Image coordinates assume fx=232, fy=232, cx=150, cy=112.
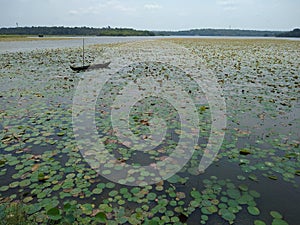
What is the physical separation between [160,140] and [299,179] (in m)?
2.26

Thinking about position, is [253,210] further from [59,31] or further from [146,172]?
[59,31]

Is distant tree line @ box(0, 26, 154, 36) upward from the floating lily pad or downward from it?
upward

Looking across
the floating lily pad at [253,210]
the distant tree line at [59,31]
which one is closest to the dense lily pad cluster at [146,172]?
the floating lily pad at [253,210]

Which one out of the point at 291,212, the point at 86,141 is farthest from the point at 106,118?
the point at 291,212

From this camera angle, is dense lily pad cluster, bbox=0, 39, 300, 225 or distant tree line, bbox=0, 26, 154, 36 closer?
dense lily pad cluster, bbox=0, 39, 300, 225

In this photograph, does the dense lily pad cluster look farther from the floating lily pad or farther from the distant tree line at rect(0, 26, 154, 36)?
the distant tree line at rect(0, 26, 154, 36)

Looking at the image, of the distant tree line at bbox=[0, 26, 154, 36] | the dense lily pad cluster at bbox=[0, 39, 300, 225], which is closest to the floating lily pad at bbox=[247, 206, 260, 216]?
the dense lily pad cluster at bbox=[0, 39, 300, 225]

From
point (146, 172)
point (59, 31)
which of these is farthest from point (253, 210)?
point (59, 31)

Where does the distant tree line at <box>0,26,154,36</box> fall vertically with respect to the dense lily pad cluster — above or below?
above

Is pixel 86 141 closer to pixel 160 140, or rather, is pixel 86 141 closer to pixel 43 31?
pixel 160 140

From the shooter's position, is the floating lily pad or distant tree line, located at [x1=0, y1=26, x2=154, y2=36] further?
distant tree line, located at [x1=0, y1=26, x2=154, y2=36]

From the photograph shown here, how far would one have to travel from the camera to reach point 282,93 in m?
7.81

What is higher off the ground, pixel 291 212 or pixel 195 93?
pixel 195 93

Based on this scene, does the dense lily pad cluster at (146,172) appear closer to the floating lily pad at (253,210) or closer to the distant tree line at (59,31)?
the floating lily pad at (253,210)
